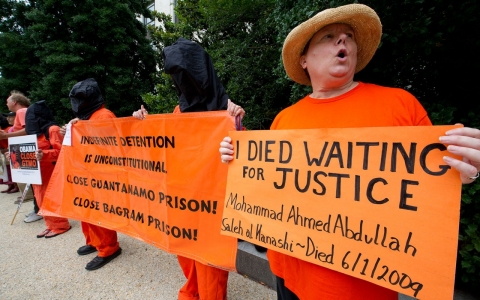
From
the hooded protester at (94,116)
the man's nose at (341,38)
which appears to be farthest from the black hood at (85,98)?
the man's nose at (341,38)

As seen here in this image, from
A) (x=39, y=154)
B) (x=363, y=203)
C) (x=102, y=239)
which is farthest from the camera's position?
(x=39, y=154)

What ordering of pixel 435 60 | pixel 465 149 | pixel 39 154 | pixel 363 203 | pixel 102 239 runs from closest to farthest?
1. pixel 465 149
2. pixel 363 203
3. pixel 435 60
4. pixel 102 239
5. pixel 39 154

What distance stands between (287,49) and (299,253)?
1.13 meters

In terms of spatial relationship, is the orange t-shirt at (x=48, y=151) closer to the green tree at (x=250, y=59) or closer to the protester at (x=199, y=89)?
the protester at (x=199, y=89)

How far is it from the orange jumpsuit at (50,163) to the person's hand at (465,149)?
4155 millimetres

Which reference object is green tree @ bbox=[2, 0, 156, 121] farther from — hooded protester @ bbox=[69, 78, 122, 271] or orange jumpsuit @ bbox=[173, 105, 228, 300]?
orange jumpsuit @ bbox=[173, 105, 228, 300]

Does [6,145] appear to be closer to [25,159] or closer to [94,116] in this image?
[25,159]

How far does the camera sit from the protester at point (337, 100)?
1.05m

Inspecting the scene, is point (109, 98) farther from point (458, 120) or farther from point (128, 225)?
point (458, 120)

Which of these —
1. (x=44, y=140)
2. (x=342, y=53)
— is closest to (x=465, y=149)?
(x=342, y=53)

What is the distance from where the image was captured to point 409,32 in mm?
1656

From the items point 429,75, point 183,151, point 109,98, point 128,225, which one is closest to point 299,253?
point 183,151

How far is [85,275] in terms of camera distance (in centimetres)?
277

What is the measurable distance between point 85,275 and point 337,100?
10.9 ft
